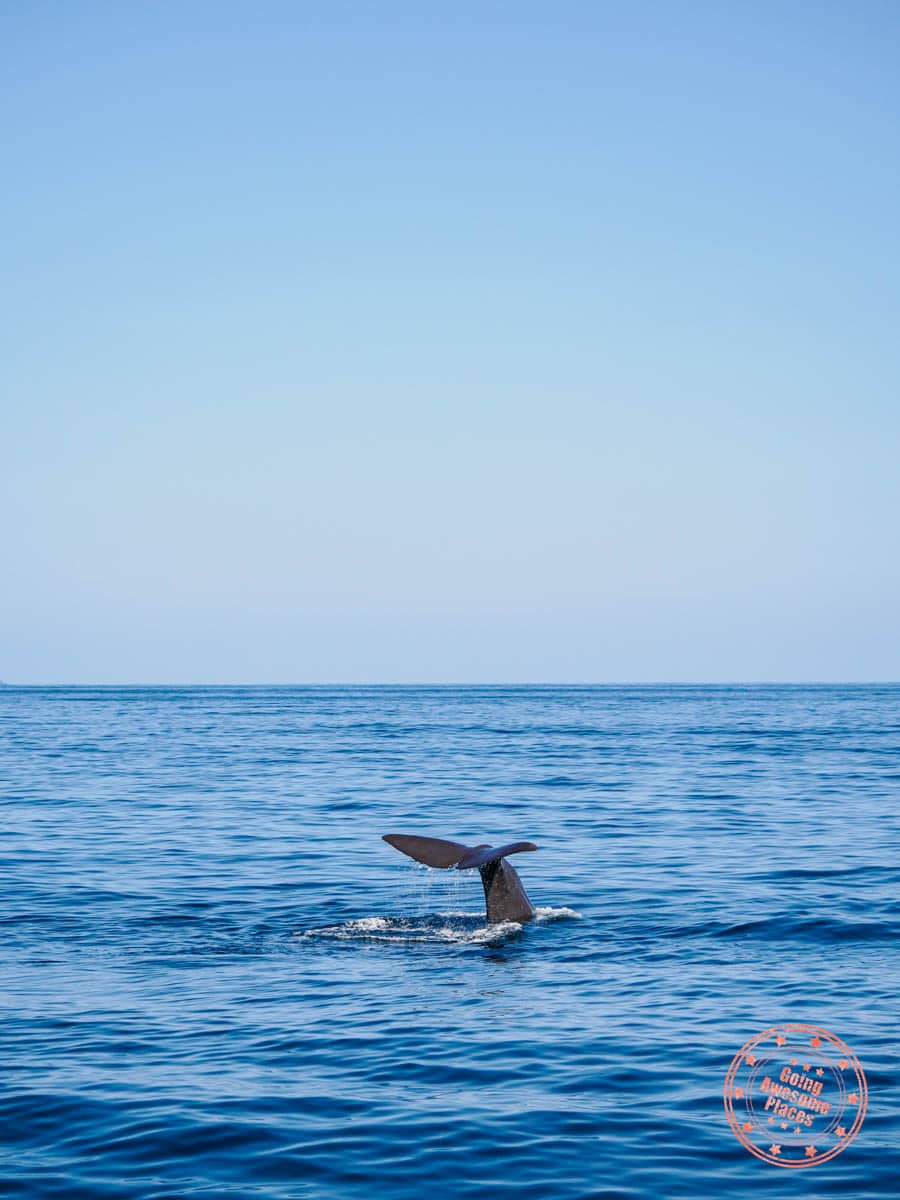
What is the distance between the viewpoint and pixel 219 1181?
780cm

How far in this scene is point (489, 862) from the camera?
1436 centimetres

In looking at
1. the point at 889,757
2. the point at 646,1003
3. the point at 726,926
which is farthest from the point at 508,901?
the point at 889,757

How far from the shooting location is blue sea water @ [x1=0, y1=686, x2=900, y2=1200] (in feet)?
26.6

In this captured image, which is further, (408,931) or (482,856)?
(408,931)

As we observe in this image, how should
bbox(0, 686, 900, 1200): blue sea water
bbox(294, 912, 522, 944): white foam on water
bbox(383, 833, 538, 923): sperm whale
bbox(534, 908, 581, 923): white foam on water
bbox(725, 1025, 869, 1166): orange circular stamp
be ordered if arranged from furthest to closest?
bbox(534, 908, 581, 923): white foam on water, bbox(294, 912, 522, 944): white foam on water, bbox(383, 833, 538, 923): sperm whale, bbox(725, 1025, 869, 1166): orange circular stamp, bbox(0, 686, 900, 1200): blue sea water

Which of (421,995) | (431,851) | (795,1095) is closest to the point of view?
(795,1095)

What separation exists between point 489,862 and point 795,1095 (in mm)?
5551

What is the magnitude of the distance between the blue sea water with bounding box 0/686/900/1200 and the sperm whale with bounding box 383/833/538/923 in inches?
12.3

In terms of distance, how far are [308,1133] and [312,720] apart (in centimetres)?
7904

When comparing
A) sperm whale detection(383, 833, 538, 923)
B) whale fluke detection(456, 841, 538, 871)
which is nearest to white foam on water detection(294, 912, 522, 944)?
sperm whale detection(383, 833, 538, 923)

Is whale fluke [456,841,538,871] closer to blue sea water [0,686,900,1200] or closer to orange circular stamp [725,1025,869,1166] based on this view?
blue sea water [0,686,900,1200]

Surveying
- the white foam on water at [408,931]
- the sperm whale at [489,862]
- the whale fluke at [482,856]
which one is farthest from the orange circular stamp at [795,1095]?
the white foam on water at [408,931]

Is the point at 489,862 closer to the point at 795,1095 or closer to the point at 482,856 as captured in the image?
the point at 482,856

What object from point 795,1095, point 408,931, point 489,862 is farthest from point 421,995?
point 795,1095
